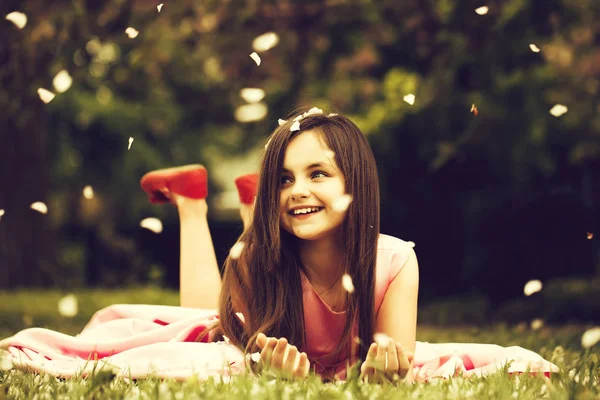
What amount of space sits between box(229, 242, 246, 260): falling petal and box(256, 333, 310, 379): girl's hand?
62 cm

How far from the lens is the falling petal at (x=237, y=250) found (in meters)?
2.99

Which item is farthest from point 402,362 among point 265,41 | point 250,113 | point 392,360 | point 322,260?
point 265,41

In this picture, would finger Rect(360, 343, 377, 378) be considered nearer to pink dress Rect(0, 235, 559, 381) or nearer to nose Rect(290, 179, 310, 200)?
pink dress Rect(0, 235, 559, 381)

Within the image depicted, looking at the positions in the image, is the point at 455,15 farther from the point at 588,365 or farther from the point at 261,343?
the point at 261,343

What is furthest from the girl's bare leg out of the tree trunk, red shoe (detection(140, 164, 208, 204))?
the tree trunk

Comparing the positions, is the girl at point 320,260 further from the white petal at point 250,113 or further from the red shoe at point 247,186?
the white petal at point 250,113

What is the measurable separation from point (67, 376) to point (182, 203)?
60.4 inches

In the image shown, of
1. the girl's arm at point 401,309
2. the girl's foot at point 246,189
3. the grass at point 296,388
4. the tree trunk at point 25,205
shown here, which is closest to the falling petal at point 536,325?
the grass at point 296,388

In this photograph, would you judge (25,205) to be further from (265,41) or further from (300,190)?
(300,190)

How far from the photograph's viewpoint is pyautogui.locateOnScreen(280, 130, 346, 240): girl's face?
2.80 metres

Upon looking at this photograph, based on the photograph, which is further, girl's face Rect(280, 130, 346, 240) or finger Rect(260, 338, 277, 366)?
girl's face Rect(280, 130, 346, 240)

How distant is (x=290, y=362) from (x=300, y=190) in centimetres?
64

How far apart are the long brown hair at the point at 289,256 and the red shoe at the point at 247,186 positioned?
3.20ft

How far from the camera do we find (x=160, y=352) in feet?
8.96
